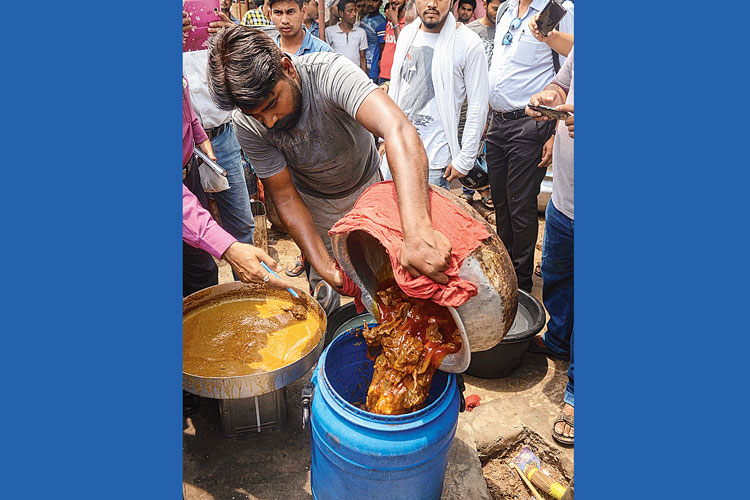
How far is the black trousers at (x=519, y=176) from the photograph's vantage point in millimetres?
3330

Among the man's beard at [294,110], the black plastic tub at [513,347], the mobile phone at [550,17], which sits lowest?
the black plastic tub at [513,347]

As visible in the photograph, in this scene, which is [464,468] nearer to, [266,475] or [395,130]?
[266,475]

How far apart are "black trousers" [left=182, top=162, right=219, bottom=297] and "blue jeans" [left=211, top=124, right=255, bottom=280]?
0.95 ft

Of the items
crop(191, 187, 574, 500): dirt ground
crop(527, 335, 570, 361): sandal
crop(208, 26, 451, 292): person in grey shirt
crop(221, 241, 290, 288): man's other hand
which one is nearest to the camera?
crop(208, 26, 451, 292): person in grey shirt

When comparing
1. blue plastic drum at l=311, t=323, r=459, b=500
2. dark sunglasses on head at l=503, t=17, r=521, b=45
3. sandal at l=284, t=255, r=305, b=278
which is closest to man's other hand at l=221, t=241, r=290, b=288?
blue plastic drum at l=311, t=323, r=459, b=500

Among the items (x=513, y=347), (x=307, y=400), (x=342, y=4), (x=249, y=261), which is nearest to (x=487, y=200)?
(x=513, y=347)

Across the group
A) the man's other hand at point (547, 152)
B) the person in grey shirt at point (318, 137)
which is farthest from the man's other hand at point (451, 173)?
the person in grey shirt at point (318, 137)

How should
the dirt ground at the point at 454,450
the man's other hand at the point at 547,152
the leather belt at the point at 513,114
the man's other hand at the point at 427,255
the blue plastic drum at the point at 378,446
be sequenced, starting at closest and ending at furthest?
1. the man's other hand at the point at 427,255
2. the blue plastic drum at the point at 378,446
3. the dirt ground at the point at 454,450
4. the man's other hand at the point at 547,152
5. the leather belt at the point at 513,114

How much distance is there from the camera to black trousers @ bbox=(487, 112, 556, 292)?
3330mm

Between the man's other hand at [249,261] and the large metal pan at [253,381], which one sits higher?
the man's other hand at [249,261]

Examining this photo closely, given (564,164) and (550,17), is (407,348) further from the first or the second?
(550,17)

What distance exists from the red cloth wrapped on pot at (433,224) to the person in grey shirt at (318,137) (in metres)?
0.03

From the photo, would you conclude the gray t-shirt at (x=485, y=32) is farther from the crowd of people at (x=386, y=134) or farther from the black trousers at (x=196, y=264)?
the black trousers at (x=196, y=264)

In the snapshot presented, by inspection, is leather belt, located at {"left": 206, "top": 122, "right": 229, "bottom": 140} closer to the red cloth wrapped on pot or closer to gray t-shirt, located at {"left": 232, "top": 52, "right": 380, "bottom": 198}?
gray t-shirt, located at {"left": 232, "top": 52, "right": 380, "bottom": 198}
